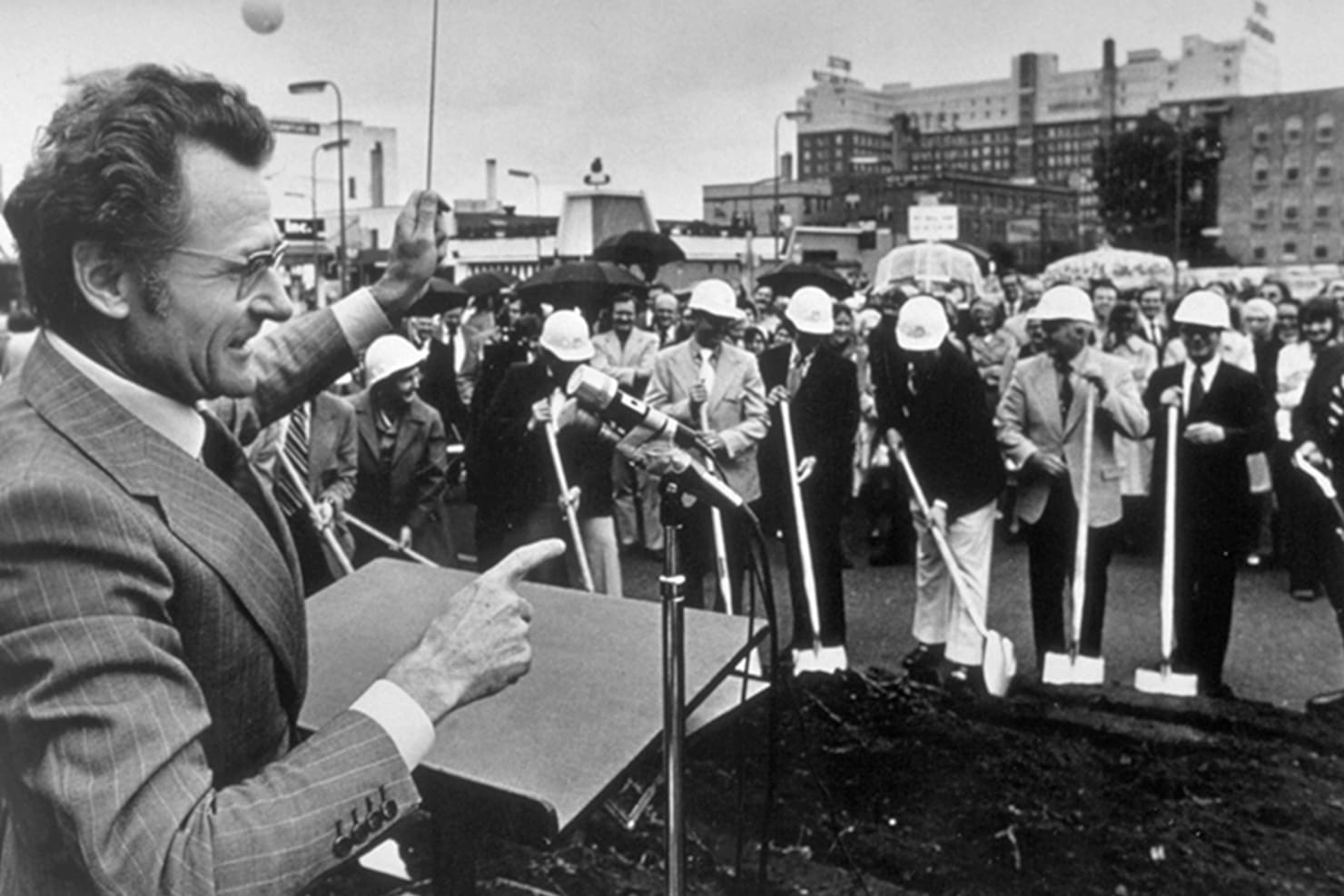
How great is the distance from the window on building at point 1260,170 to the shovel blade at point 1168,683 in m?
20.3

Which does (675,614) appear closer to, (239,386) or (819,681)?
(239,386)

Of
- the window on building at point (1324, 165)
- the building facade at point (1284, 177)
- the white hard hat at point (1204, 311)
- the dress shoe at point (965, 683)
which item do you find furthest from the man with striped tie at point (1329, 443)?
the window on building at point (1324, 165)

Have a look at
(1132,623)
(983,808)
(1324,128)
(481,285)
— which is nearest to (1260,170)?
(1324,128)

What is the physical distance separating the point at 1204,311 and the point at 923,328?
1340 millimetres

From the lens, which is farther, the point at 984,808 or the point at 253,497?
the point at 984,808

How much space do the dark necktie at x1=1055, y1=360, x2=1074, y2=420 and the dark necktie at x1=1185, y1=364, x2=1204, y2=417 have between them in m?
0.54

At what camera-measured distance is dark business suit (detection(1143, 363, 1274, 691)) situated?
5.92 meters

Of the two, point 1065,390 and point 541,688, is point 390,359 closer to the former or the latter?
point 1065,390

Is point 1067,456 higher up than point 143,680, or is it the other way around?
point 143,680

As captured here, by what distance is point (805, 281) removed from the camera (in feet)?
42.5

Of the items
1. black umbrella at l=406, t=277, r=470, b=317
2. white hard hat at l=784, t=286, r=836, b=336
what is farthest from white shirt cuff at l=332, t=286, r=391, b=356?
black umbrella at l=406, t=277, r=470, b=317

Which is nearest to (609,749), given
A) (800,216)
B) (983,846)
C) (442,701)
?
(442,701)

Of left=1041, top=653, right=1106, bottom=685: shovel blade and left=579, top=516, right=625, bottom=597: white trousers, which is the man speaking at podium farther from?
left=579, top=516, right=625, bottom=597: white trousers

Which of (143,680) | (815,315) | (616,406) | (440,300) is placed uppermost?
(440,300)
